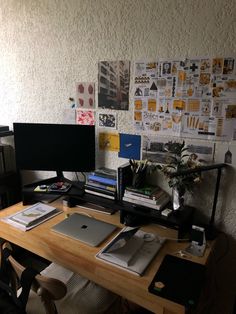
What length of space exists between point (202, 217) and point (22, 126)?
1.32m

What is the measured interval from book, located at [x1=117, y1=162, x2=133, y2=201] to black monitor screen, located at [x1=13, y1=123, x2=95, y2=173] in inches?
10.7

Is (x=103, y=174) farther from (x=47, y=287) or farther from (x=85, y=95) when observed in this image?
(x=47, y=287)

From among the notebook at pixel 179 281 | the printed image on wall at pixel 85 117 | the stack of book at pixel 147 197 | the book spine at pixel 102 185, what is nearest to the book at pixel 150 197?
the stack of book at pixel 147 197

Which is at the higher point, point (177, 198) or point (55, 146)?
point (55, 146)

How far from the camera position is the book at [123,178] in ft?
4.91

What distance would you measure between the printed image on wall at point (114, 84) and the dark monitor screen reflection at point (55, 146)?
0.72 ft

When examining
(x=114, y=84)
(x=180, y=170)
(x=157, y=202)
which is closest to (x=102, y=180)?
(x=157, y=202)

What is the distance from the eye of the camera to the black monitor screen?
166 centimetres

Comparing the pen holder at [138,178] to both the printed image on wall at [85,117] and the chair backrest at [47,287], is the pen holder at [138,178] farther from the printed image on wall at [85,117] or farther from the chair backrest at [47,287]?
the chair backrest at [47,287]

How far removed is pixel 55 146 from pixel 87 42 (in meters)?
0.73

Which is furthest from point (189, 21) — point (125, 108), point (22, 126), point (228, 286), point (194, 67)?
point (228, 286)

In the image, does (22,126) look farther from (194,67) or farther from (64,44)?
(194,67)

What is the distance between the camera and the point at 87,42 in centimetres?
164

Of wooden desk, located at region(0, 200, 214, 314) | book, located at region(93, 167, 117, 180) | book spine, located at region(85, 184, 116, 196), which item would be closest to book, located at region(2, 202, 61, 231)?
wooden desk, located at region(0, 200, 214, 314)
